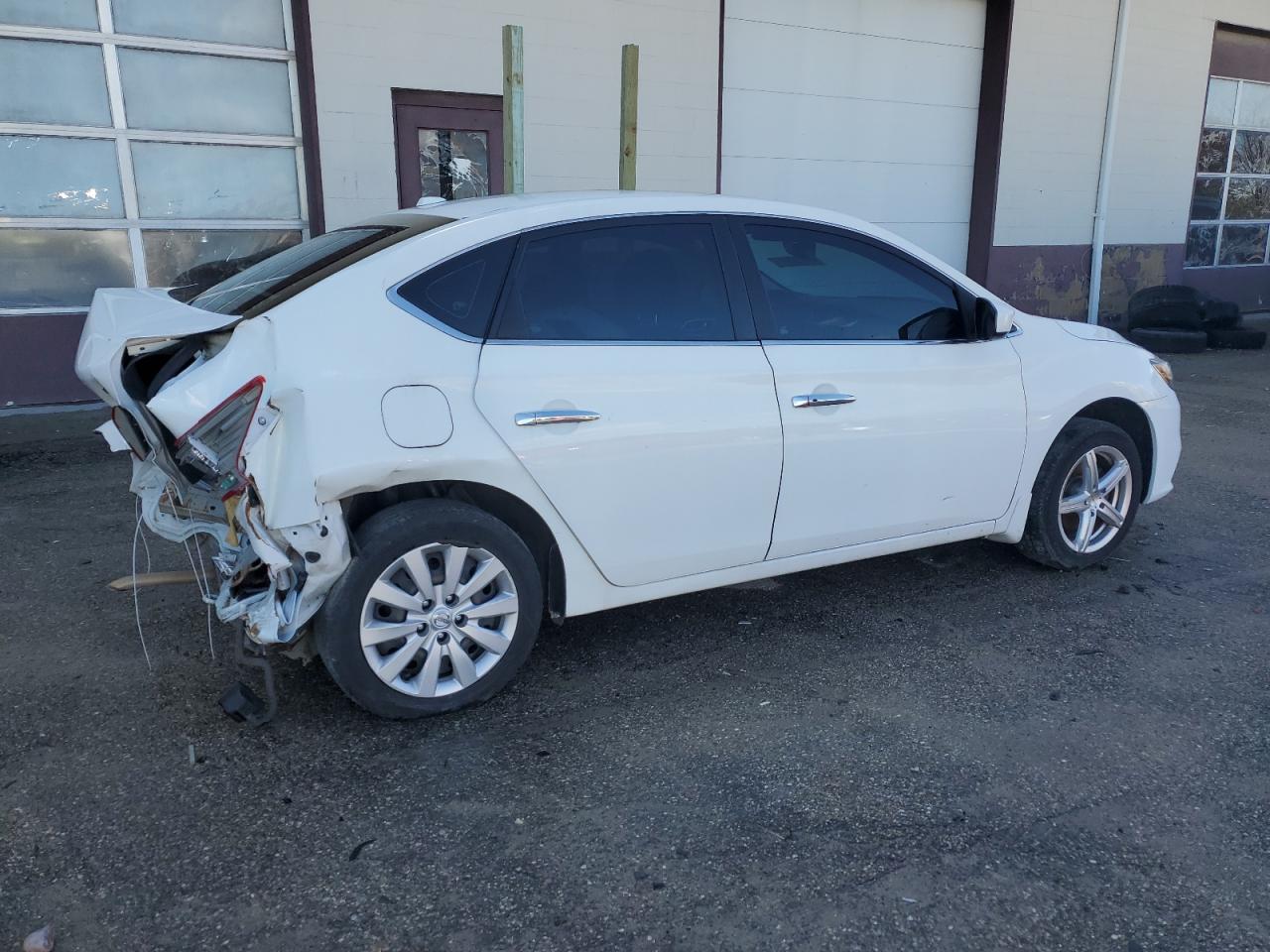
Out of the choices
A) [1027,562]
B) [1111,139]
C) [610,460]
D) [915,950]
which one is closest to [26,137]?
[610,460]

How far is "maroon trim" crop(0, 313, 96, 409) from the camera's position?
8.02 meters

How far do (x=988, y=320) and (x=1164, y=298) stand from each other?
10586 mm

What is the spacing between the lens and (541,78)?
9281mm

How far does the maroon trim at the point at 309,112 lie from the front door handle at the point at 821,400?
6.11 metres

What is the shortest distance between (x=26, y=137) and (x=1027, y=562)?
7.88 m

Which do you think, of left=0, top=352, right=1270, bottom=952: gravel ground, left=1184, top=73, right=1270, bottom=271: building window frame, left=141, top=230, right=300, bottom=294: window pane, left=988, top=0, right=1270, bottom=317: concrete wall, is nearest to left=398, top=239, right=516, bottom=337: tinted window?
left=0, top=352, right=1270, bottom=952: gravel ground

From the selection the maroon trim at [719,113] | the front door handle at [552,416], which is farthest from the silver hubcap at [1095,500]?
the maroon trim at [719,113]

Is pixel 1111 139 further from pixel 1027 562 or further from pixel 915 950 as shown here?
pixel 915 950

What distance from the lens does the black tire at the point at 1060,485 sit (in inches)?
182

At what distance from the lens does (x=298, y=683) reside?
372 centimetres

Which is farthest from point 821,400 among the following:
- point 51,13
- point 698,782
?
point 51,13

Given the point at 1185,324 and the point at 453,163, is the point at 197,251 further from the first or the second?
the point at 1185,324

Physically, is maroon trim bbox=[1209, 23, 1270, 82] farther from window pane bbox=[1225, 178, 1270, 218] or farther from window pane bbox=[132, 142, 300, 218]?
window pane bbox=[132, 142, 300, 218]

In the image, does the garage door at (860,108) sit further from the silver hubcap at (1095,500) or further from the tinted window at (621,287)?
the tinted window at (621,287)
